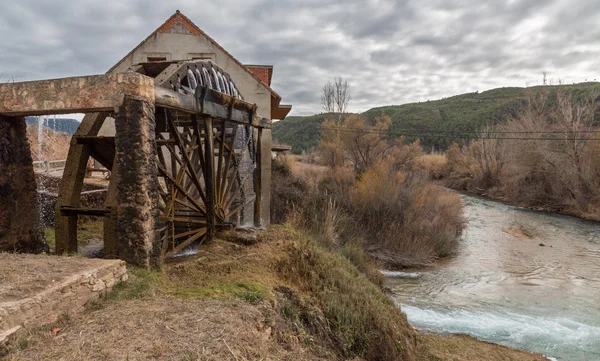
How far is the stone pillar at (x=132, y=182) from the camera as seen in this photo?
188 inches

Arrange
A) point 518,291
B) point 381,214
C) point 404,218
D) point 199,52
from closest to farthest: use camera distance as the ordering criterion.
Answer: point 518,291
point 199,52
point 404,218
point 381,214

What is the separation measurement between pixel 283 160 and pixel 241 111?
1628cm

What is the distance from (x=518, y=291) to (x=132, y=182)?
1144 centimetres

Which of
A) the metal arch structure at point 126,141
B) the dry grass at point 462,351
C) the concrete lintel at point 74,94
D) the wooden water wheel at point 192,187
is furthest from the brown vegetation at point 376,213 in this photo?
the concrete lintel at point 74,94

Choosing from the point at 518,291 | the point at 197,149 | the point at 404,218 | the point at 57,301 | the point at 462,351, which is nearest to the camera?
the point at 57,301

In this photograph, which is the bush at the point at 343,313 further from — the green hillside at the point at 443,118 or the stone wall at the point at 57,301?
the green hillside at the point at 443,118

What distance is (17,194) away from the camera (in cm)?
580

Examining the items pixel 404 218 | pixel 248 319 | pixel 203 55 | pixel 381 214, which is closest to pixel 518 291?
pixel 404 218

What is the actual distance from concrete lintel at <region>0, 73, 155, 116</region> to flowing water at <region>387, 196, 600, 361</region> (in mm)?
7750

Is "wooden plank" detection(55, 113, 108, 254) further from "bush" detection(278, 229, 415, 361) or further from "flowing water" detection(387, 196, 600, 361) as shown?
"flowing water" detection(387, 196, 600, 361)

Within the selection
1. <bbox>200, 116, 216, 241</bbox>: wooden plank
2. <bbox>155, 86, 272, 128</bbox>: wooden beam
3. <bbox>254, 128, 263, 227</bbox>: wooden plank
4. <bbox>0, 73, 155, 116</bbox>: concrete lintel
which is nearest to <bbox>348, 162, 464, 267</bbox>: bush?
<bbox>254, 128, 263, 227</bbox>: wooden plank

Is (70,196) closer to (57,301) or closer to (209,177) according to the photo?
(209,177)

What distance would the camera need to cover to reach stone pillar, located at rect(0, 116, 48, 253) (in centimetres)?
558

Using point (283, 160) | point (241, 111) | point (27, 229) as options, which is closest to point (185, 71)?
point (241, 111)
